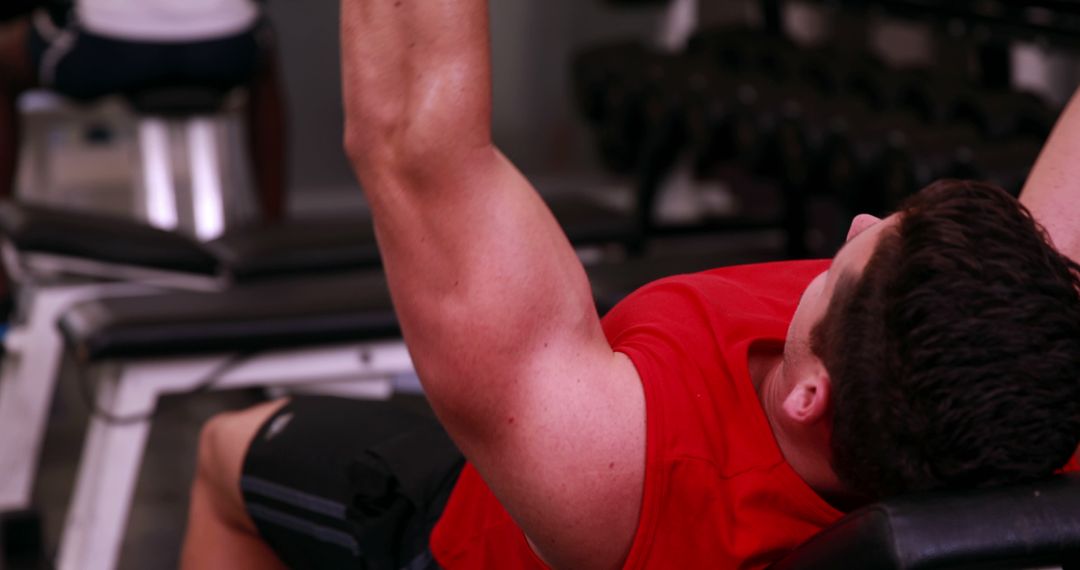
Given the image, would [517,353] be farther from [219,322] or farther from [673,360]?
[219,322]

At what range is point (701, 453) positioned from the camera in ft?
2.64

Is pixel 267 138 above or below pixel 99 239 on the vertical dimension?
below

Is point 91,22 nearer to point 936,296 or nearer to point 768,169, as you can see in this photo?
point 768,169

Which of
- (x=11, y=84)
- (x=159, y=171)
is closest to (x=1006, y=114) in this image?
(x=159, y=171)

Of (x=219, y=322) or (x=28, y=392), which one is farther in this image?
(x=28, y=392)

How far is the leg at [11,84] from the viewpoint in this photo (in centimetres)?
286

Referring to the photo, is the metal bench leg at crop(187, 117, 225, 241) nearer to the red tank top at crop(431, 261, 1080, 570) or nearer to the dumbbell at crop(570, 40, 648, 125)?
the dumbbell at crop(570, 40, 648, 125)

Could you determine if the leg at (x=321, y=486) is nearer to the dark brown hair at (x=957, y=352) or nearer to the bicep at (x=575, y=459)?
the bicep at (x=575, y=459)

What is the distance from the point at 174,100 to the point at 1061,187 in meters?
2.16

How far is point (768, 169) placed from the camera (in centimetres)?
270

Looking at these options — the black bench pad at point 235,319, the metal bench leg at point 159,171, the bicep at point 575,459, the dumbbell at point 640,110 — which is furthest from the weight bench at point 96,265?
the bicep at point 575,459

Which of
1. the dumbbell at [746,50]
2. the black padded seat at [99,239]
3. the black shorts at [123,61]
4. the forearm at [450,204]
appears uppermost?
the forearm at [450,204]

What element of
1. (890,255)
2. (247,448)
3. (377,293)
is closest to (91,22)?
(377,293)

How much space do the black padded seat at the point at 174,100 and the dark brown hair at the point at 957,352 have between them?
227 centimetres
